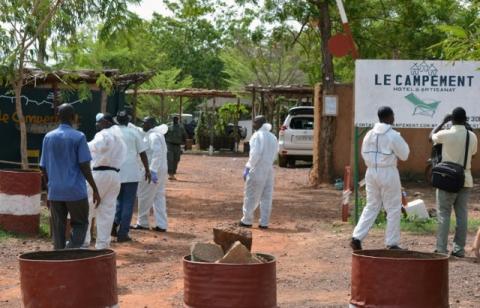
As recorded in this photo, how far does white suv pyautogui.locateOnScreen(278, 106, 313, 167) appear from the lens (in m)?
26.1

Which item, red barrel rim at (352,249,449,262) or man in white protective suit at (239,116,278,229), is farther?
man in white protective suit at (239,116,278,229)

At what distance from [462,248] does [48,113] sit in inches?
380

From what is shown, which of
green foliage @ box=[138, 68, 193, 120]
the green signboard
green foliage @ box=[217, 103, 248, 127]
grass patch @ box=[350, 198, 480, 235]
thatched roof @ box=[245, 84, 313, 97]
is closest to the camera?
grass patch @ box=[350, 198, 480, 235]

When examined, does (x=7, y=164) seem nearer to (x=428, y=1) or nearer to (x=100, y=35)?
(x=100, y=35)

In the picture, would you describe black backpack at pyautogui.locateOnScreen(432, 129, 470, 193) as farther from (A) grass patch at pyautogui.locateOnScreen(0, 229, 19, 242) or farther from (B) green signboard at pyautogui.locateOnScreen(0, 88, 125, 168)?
(B) green signboard at pyautogui.locateOnScreen(0, 88, 125, 168)

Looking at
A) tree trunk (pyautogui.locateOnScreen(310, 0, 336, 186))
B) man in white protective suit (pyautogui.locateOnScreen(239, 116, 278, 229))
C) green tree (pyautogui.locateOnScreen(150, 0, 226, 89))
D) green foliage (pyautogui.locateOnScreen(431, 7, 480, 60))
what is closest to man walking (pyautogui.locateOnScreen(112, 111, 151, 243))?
man in white protective suit (pyautogui.locateOnScreen(239, 116, 278, 229))

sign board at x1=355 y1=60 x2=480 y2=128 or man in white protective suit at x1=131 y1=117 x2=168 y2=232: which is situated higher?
sign board at x1=355 y1=60 x2=480 y2=128

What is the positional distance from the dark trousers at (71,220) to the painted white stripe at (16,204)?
2933mm

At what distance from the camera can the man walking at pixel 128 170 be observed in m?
11.7

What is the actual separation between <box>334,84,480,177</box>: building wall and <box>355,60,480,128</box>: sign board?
782 cm

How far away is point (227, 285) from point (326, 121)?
14644mm

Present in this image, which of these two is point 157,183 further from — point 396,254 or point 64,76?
point 396,254

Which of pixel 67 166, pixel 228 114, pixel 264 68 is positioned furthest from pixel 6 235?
pixel 264 68

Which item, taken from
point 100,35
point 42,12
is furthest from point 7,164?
point 42,12
